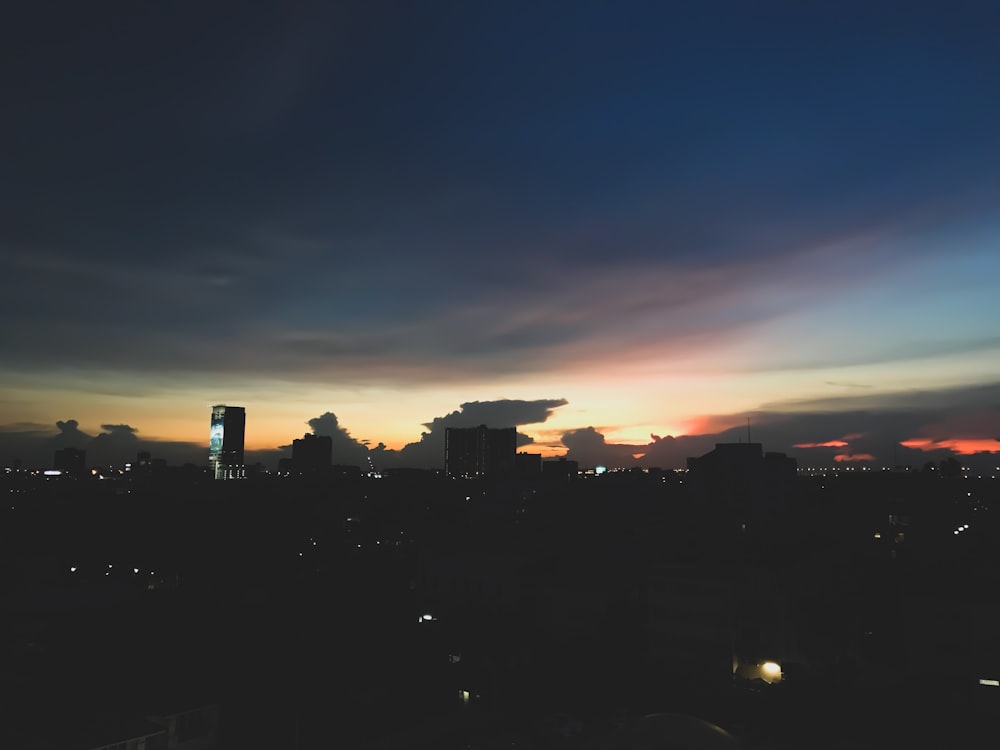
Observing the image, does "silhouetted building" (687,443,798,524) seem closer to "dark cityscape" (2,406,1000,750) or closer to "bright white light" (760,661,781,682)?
"dark cityscape" (2,406,1000,750)

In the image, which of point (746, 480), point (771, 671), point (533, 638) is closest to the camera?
point (771, 671)

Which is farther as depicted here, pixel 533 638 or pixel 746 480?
pixel 746 480

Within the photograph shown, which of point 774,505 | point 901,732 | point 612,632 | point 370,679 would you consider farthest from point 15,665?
point 774,505

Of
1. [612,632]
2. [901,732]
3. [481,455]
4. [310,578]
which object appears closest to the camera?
[901,732]

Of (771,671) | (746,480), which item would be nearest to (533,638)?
(771,671)

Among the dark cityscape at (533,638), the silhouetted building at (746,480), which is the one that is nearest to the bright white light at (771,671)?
the dark cityscape at (533,638)

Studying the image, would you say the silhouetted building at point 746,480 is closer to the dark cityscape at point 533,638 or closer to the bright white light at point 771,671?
the dark cityscape at point 533,638

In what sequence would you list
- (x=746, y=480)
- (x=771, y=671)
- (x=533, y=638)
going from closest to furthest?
(x=771, y=671)
(x=533, y=638)
(x=746, y=480)

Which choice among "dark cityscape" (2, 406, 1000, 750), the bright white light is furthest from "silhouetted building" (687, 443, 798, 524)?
the bright white light

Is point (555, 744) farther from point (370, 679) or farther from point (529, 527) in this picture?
point (529, 527)

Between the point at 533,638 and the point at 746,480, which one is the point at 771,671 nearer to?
the point at 533,638

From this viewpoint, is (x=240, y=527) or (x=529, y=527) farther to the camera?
(x=240, y=527)

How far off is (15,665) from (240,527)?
26.9m

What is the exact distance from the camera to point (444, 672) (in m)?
18.0
